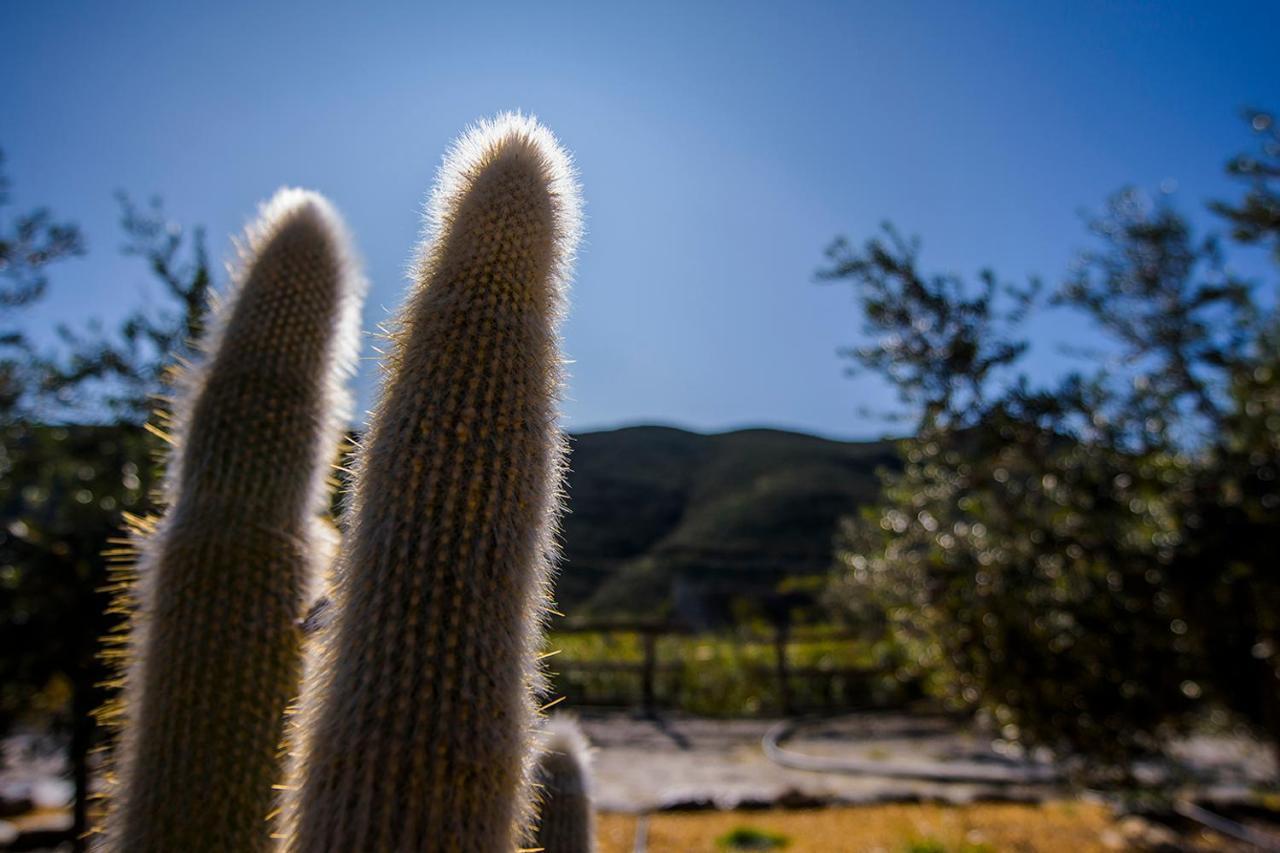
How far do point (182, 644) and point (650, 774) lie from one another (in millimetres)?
7937

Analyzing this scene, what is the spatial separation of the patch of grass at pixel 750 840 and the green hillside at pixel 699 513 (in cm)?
1252

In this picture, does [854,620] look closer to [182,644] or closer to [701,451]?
[182,644]

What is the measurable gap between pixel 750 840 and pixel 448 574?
19.6 ft

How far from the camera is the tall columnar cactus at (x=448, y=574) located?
1.24 metres

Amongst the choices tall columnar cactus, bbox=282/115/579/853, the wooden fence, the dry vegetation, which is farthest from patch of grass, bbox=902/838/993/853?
the wooden fence

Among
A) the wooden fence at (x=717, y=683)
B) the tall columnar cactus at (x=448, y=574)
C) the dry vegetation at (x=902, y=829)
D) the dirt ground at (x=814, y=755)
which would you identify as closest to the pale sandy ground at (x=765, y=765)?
the dirt ground at (x=814, y=755)

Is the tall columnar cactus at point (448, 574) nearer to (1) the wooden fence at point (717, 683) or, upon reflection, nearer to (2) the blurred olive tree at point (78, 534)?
(2) the blurred olive tree at point (78, 534)

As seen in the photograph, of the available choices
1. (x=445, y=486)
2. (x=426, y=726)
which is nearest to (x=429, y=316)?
(x=445, y=486)

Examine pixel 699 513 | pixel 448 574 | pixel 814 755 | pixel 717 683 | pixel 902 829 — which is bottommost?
pixel 814 755

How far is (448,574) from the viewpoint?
1.34m

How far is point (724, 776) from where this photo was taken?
8789mm

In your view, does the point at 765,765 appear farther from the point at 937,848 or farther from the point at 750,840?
the point at 937,848

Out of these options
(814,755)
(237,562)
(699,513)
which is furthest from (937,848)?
(699,513)

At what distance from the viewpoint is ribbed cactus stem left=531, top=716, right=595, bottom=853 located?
2.16 meters
